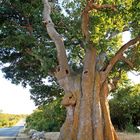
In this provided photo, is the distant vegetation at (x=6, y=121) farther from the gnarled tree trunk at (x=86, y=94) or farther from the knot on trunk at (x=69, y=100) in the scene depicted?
the knot on trunk at (x=69, y=100)

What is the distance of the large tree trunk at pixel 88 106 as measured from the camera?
45.8ft

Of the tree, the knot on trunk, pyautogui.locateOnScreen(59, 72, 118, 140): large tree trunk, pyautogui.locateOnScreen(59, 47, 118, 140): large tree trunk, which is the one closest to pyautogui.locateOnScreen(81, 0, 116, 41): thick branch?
the tree

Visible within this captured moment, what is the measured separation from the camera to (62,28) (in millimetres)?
17125

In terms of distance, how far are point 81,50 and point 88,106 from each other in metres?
4.70

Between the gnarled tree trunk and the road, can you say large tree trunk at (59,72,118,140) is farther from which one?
the road

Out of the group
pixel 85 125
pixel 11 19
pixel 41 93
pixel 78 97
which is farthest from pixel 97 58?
pixel 41 93

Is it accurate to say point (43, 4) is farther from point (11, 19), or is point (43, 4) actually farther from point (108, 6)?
point (108, 6)

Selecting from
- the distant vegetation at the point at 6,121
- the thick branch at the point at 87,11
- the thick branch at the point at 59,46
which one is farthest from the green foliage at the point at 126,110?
the distant vegetation at the point at 6,121

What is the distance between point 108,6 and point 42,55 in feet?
12.9

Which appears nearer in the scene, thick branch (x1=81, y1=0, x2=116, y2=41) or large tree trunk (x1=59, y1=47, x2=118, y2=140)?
thick branch (x1=81, y1=0, x2=116, y2=41)

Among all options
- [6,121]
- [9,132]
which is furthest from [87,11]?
[6,121]

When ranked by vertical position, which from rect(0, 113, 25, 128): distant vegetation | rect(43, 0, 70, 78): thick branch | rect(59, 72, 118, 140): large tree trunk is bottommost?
rect(59, 72, 118, 140): large tree trunk

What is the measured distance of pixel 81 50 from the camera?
18.3 meters

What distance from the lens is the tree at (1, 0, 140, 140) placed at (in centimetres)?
1391
